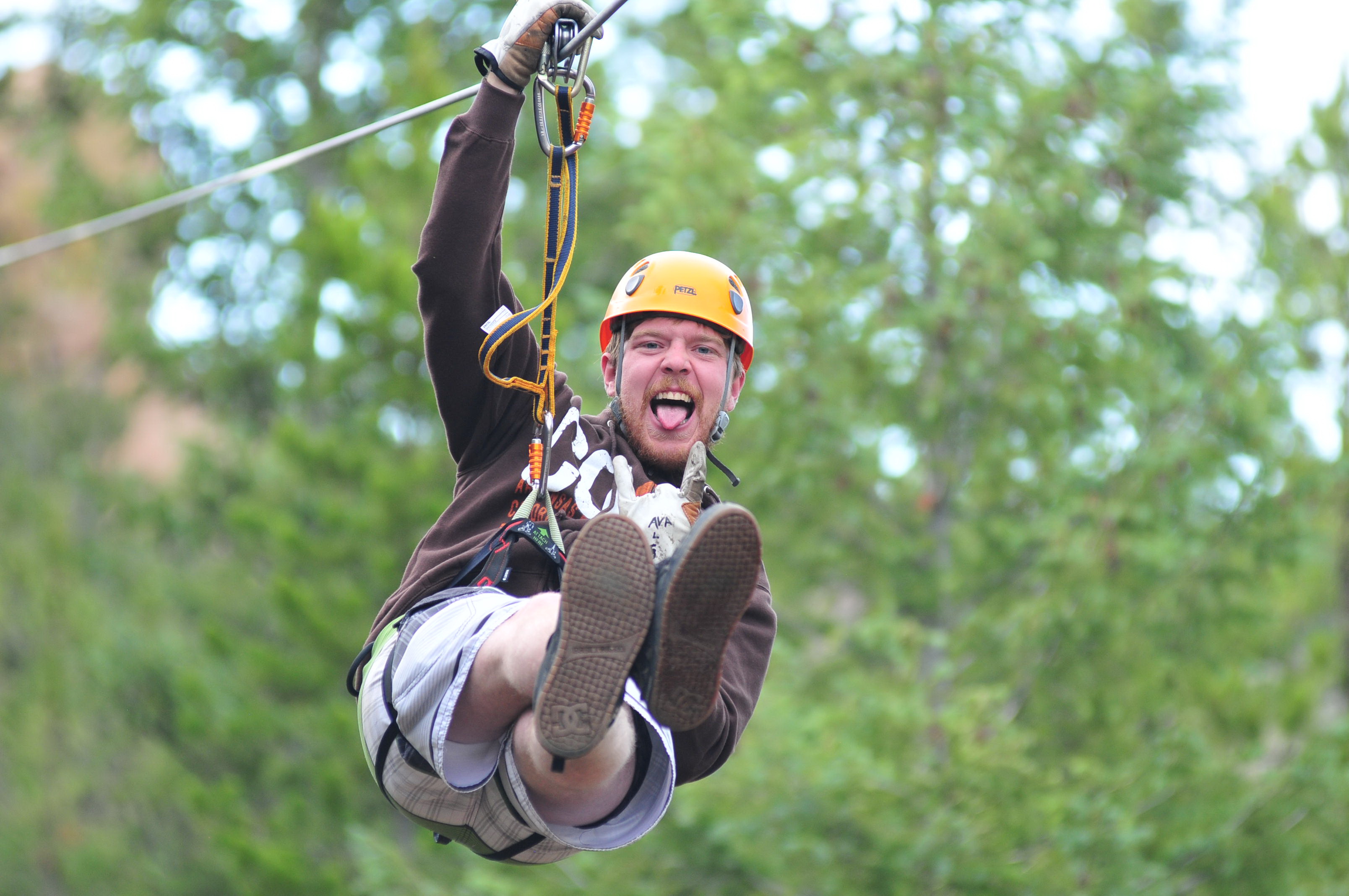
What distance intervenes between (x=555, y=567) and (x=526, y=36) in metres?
1.22

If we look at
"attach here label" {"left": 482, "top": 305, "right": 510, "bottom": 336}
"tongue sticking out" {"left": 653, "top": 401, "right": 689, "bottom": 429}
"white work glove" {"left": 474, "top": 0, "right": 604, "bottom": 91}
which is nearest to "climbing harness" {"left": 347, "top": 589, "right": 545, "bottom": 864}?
"attach here label" {"left": 482, "top": 305, "right": 510, "bottom": 336}

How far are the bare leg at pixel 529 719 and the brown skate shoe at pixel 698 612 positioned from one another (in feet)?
→ 0.59

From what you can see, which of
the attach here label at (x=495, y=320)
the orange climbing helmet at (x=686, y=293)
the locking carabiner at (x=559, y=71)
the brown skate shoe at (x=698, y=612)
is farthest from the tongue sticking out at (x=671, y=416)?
the brown skate shoe at (x=698, y=612)

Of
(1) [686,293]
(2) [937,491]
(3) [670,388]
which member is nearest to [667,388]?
(3) [670,388]

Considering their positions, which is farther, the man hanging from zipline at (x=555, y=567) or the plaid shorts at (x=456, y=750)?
the plaid shorts at (x=456, y=750)

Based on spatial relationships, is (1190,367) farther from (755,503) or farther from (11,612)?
(11,612)

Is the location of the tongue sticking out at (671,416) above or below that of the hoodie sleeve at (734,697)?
above

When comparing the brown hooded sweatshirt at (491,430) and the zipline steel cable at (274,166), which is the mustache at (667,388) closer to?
the brown hooded sweatshirt at (491,430)

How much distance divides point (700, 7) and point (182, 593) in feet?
31.1

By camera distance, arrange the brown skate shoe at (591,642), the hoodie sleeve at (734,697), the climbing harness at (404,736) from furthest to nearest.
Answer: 1. the hoodie sleeve at (734,697)
2. the climbing harness at (404,736)
3. the brown skate shoe at (591,642)

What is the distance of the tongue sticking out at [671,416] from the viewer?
3.60 metres

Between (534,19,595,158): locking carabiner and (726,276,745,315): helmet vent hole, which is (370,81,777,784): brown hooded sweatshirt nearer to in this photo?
(534,19,595,158): locking carabiner

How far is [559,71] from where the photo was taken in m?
3.31

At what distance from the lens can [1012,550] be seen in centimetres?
890
